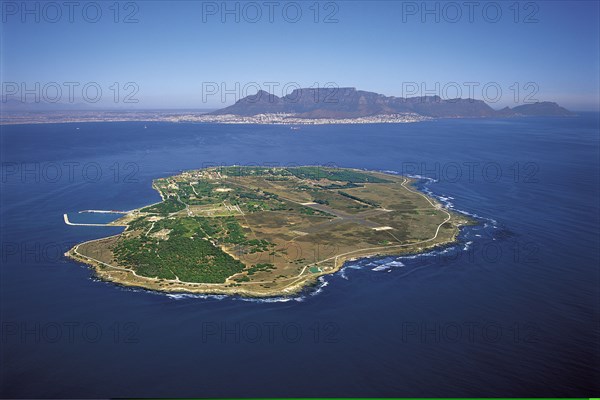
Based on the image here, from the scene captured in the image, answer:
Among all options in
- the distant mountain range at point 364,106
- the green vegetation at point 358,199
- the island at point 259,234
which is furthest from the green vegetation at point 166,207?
the distant mountain range at point 364,106

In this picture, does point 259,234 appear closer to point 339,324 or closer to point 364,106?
point 339,324

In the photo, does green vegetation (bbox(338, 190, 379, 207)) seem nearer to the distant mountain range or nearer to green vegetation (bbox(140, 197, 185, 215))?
green vegetation (bbox(140, 197, 185, 215))

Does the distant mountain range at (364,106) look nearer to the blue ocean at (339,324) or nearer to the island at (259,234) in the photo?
the island at (259,234)

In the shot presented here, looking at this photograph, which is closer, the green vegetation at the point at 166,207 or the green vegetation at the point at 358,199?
the green vegetation at the point at 166,207

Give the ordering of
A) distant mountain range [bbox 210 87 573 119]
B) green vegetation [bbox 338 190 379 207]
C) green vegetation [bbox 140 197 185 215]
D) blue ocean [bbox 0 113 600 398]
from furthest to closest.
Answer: distant mountain range [bbox 210 87 573 119] < green vegetation [bbox 338 190 379 207] < green vegetation [bbox 140 197 185 215] < blue ocean [bbox 0 113 600 398]

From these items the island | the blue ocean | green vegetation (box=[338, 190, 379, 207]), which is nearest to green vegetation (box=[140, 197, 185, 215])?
the island

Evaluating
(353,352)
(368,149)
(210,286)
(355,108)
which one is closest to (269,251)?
(210,286)

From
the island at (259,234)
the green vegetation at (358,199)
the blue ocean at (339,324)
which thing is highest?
the green vegetation at (358,199)

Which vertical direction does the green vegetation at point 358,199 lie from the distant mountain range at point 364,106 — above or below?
below
